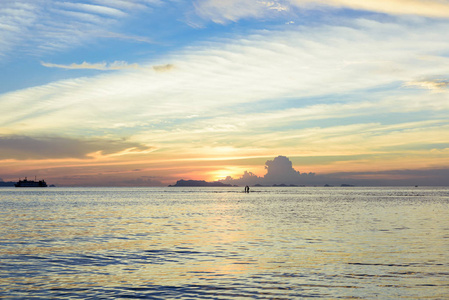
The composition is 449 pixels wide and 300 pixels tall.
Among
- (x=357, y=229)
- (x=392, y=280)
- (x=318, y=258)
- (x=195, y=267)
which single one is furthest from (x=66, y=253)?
(x=357, y=229)

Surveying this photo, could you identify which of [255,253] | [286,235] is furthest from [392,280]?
[286,235]

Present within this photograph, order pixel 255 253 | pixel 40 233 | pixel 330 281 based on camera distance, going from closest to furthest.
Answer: pixel 330 281 → pixel 255 253 → pixel 40 233

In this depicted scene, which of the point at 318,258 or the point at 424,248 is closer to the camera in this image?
the point at 318,258

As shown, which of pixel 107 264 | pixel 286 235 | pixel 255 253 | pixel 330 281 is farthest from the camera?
pixel 286 235

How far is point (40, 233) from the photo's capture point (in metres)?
46.9

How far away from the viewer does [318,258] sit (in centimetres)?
2995

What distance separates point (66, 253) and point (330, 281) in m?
20.9

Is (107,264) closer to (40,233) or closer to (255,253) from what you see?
(255,253)

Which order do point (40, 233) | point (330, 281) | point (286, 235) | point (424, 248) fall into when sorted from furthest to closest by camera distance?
point (40, 233)
point (286, 235)
point (424, 248)
point (330, 281)

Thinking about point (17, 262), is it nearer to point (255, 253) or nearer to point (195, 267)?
point (195, 267)

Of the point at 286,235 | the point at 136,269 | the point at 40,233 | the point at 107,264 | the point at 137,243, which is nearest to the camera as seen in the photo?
the point at 136,269

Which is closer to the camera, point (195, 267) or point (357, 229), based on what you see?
point (195, 267)

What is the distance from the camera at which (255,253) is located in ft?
106

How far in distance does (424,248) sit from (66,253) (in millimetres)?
28981
